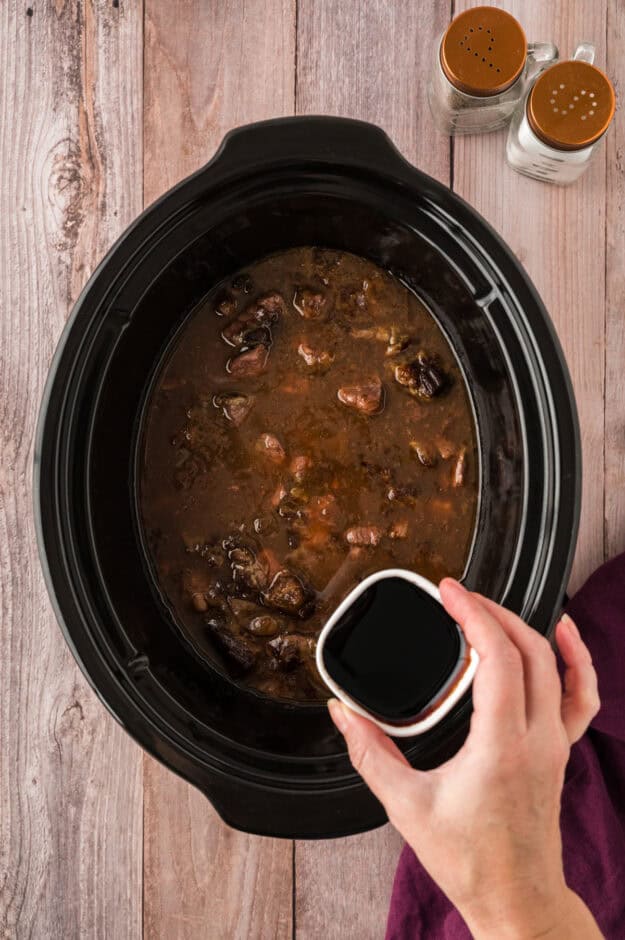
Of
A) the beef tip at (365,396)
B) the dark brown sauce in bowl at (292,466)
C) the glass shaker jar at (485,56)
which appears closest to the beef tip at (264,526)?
the dark brown sauce in bowl at (292,466)

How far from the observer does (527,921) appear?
88 centimetres

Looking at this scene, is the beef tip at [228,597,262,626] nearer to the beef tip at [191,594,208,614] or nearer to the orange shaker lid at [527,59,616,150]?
the beef tip at [191,594,208,614]

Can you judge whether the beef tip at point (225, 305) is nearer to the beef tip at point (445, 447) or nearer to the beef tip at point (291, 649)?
the beef tip at point (445, 447)

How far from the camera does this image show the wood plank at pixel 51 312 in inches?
52.9

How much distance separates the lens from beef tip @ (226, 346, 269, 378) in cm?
120

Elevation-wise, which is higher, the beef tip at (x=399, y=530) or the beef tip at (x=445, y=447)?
the beef tip at (x=445, y=447)

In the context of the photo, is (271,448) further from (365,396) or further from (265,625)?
(265,625)

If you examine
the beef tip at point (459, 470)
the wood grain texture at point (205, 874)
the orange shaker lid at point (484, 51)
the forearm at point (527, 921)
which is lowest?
the wood grain texture at point (205, 874)

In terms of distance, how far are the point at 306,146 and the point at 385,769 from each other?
2.52 ft

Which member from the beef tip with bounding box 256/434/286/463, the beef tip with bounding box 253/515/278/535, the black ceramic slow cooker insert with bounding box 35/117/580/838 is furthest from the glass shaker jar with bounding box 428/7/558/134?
the beef tip with bounding box 253/515/278/535

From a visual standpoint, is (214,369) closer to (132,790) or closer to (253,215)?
(253,215)

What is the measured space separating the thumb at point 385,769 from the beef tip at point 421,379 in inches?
20.1

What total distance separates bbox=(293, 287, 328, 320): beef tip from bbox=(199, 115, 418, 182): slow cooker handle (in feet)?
0.74

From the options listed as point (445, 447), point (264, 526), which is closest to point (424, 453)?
point (445, 447)
